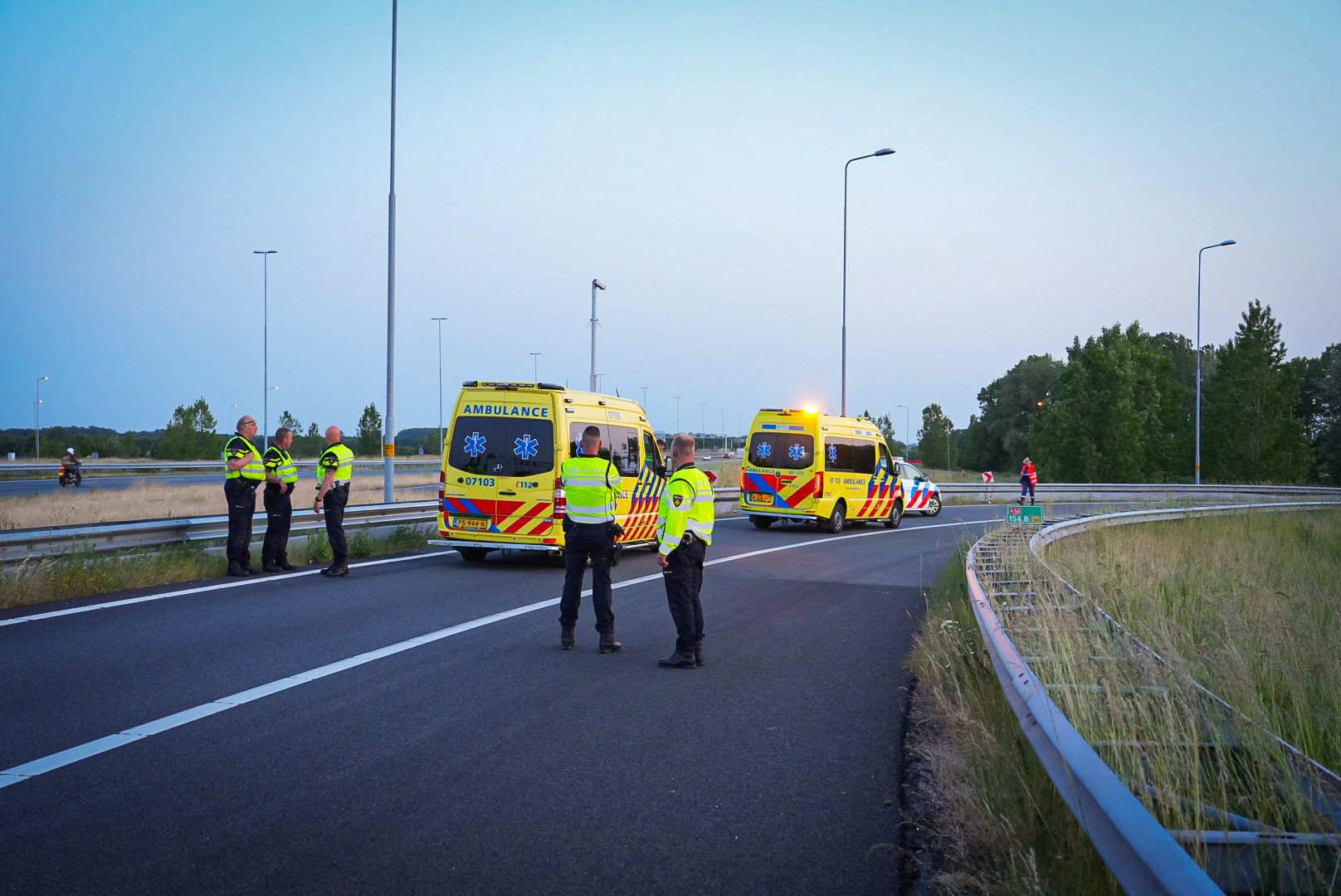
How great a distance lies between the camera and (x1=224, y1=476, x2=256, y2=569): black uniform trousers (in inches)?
503

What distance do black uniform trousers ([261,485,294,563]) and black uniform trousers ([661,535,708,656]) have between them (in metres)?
7.13

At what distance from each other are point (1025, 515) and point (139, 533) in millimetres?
12984

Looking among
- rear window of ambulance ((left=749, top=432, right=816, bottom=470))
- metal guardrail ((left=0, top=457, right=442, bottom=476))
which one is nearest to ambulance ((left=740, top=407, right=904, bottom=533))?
rear window of ambulance ((left=749, top=432, right=816, bottom=470))

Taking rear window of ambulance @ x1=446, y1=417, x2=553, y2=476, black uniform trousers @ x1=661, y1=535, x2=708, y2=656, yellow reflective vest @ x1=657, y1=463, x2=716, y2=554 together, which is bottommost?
black uniform trousers @ x1=661, y1=535, x2=708, y2=656

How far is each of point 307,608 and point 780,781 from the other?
21.8 feet

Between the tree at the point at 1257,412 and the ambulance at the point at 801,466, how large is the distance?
4913cm

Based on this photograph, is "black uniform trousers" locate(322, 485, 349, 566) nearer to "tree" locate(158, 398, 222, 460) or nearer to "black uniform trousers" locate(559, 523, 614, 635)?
"black uniform trousers" locate(559, 523, 614, 635)

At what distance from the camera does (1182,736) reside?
14.4 feet

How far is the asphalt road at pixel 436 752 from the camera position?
402cm

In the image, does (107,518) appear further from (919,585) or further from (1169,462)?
(1169,462)

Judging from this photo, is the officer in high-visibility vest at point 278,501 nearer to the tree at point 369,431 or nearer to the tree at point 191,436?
the tree at point 191,436

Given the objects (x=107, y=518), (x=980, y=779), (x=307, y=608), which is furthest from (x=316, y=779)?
(x=107, y=518)

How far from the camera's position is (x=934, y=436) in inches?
4774

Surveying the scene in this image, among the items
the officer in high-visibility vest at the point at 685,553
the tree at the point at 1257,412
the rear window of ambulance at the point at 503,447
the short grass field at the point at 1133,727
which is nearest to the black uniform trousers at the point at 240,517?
the rear window of ambulance at the point at 503,447
